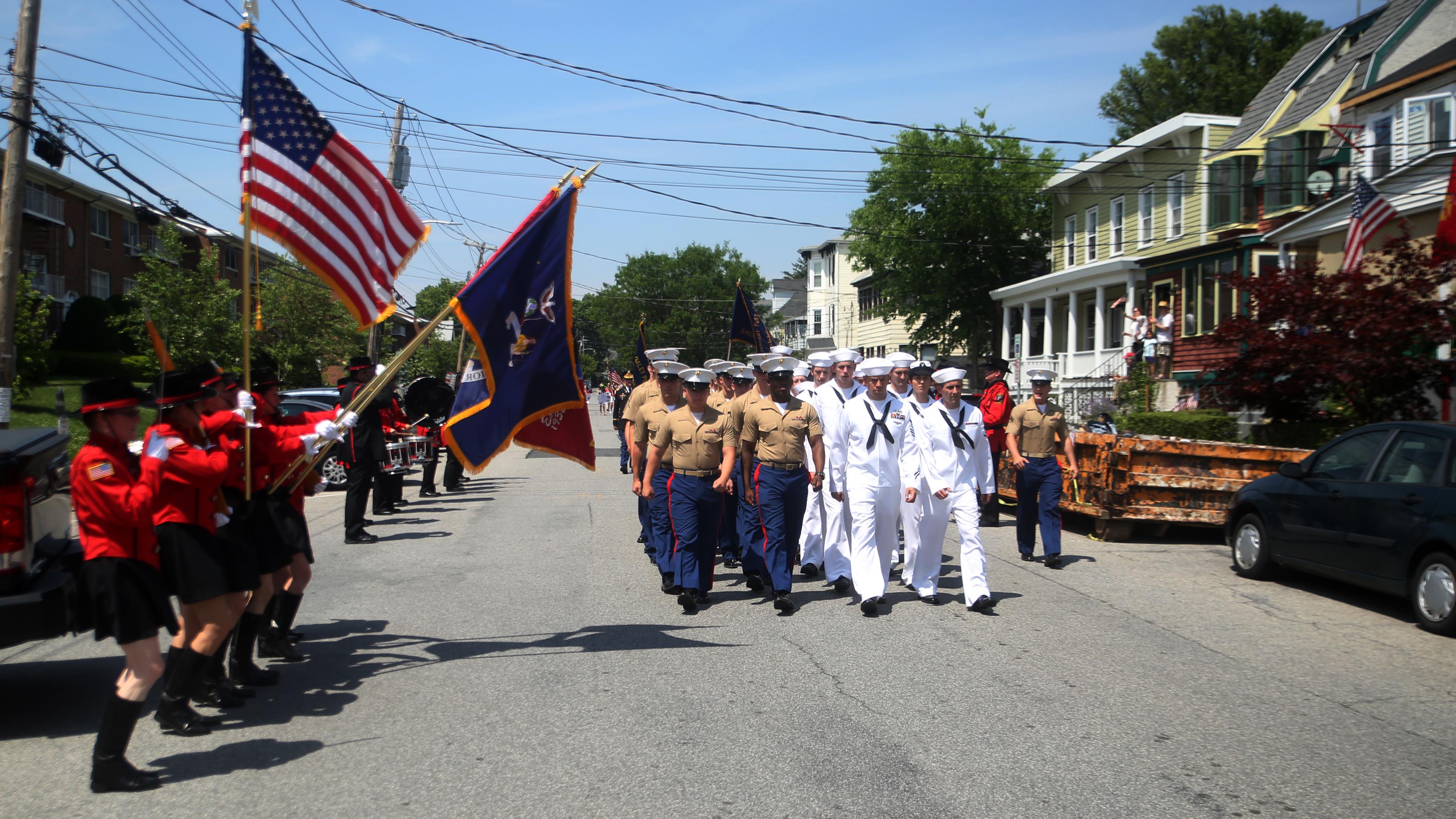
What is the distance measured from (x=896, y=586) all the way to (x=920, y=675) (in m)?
3.18

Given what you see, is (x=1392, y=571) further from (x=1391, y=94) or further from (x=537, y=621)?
(x=1391, y=94)

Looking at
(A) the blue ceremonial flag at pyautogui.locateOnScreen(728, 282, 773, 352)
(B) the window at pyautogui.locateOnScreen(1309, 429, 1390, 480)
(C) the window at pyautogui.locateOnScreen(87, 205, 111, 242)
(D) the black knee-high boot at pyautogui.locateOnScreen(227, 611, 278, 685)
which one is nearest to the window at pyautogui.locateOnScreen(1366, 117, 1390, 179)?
(A) the blue ceremonial flag at pyautogui.locateOnScreen(728, 282, 773, 352)

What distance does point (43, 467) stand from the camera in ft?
18.7

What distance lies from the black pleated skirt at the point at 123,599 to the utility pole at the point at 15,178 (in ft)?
29.2

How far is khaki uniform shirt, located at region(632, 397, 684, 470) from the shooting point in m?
8.64

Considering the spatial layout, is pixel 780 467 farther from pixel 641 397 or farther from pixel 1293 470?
pixel 1293 470

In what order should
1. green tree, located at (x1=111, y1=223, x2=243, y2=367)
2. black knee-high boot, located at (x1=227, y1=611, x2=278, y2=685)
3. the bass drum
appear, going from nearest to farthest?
black knee-high boot, located at (x1=227, y1=611, x2=278, y2=685)
the bass drum
green tree, located at (x1=111, y1=223, x2=243, y2=367)

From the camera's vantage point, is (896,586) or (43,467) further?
(896,586)

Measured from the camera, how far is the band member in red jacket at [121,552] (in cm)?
454

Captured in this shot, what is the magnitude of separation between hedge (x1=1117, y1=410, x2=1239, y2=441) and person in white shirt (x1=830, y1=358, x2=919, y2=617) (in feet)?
25.3

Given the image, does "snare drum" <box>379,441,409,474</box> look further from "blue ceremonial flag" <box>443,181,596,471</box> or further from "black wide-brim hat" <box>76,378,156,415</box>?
"black wide-brim hat" <box>76,378,156,415</box>

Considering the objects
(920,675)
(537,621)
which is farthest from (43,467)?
(920,675)

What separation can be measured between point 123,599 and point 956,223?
40529 millimetres

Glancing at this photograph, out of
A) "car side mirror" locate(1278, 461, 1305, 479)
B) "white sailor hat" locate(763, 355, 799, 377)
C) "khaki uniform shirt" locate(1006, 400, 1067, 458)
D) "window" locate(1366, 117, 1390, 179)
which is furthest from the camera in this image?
"window" locate(1366, 117, 1390, 179)
